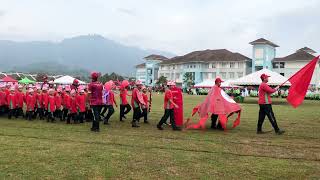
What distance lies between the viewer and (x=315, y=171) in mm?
6984

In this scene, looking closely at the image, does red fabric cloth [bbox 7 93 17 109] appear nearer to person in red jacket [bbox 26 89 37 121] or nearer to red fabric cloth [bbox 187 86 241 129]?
person in red jacket [bbox 26 89 37 121]

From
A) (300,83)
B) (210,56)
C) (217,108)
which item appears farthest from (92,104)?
(210,56)

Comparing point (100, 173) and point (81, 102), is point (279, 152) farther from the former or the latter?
point (81, 102)

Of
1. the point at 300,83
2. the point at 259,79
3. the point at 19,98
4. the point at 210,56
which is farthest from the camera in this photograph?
the point at 210,56

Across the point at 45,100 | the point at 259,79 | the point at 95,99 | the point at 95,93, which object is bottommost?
the point at 45,100

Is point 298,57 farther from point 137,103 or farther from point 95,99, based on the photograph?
point 95,99

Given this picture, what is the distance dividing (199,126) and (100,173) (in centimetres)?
680

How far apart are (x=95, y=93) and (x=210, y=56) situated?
86258mm

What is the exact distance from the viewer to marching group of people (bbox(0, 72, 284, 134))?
12.0m

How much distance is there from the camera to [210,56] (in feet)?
317

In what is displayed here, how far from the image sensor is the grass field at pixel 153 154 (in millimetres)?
6629

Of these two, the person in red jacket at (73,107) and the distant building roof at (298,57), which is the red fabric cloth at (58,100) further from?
the distant building roof at (298,57)

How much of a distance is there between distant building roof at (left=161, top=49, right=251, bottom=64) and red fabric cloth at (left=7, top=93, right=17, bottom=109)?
77769mm

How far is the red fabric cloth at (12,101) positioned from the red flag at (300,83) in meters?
10.6
